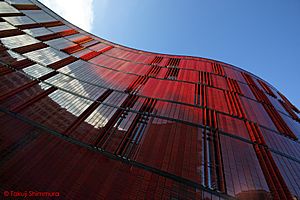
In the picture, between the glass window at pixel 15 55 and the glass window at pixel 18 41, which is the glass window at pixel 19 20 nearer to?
the glass window at pixel 18 41

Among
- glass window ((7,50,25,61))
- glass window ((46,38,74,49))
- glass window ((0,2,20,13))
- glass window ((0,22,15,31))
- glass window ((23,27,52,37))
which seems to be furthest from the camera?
glass window ((0,2,20,13))

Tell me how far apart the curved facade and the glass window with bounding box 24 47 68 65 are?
8 centimetres

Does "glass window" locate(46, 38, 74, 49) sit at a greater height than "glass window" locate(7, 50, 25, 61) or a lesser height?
greater

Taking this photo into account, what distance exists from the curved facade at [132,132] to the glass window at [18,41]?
7cm

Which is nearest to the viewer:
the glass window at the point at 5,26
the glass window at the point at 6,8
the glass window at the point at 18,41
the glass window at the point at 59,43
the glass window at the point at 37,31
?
the glass window at the point at 18,41

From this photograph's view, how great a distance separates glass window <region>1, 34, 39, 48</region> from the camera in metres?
13.6

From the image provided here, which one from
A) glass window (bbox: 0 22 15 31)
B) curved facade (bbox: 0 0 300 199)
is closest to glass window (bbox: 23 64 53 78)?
curved facade (bbox: 0 0 300 199)

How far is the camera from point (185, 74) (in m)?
15.6

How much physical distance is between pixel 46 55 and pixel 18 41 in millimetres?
2724

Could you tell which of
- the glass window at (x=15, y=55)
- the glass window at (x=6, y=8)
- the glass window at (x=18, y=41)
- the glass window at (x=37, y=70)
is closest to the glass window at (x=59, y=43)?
the glass window at (x=18, y=41)

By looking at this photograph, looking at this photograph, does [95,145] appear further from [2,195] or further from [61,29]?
Answer: [61,29]

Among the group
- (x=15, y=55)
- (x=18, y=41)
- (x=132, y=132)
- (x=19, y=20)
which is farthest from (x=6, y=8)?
(x=132, y=132)

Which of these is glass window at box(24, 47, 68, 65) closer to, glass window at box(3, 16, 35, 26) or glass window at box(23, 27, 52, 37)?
glass window at box(23, 27, 52, 37)

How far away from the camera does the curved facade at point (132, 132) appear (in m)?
5.98
